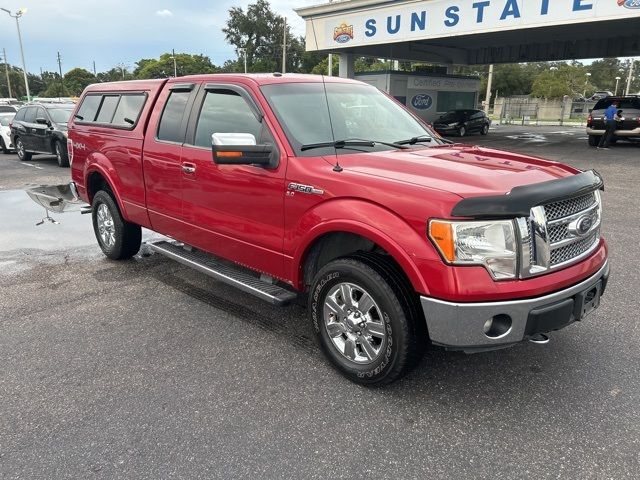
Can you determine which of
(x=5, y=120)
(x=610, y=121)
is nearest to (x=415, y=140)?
(x=610, y=121)

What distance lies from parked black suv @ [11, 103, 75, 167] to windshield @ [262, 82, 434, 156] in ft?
40.4

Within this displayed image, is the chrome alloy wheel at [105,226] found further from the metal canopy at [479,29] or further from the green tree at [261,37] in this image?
the green tree at [261,37]

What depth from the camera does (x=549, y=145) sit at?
819 inches

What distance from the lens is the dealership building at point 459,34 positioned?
17562 millimetres

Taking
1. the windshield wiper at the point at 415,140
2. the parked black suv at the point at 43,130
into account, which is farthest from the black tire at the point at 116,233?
the parked black suv at the point at 43,130

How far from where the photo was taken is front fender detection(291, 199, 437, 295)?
277 centimetres

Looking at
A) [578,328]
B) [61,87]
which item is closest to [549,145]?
[578,328]

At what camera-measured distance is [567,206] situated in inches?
115

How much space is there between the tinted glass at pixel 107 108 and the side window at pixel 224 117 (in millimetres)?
1763

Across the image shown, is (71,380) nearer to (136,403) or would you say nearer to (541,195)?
(136,403)

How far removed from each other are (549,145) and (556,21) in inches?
203

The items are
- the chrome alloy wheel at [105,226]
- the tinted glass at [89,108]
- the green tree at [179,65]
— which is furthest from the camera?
the green tree at [179,65]

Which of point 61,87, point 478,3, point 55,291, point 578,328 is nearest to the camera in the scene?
point 578,328

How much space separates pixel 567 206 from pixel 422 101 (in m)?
26.3
